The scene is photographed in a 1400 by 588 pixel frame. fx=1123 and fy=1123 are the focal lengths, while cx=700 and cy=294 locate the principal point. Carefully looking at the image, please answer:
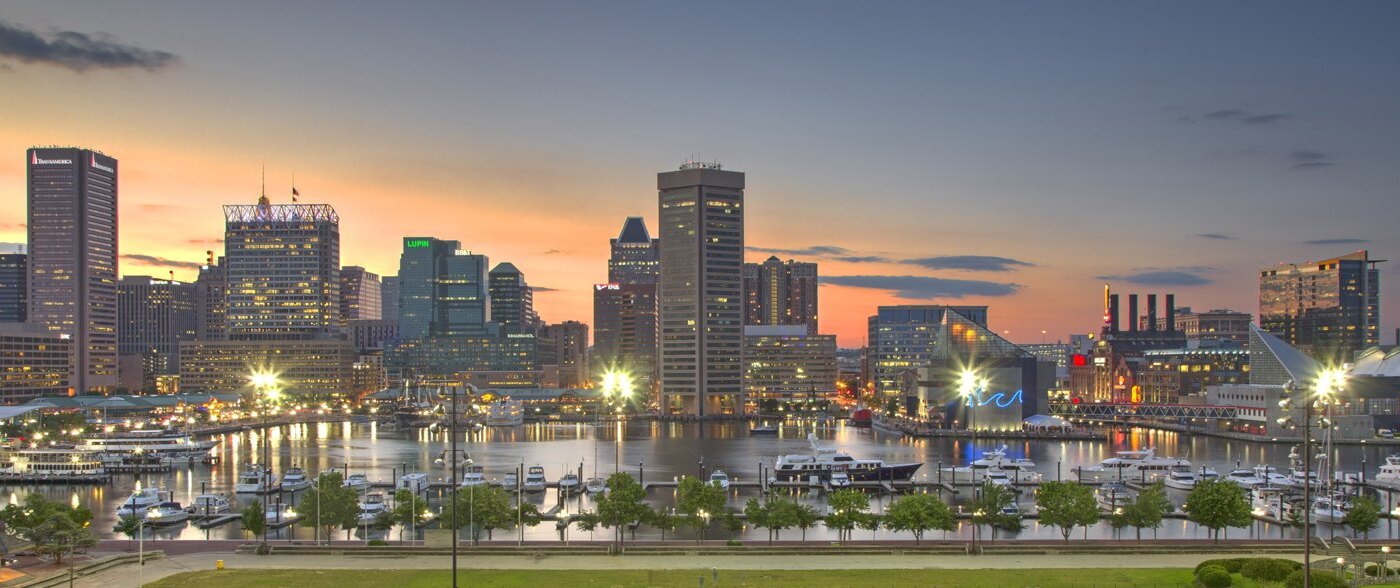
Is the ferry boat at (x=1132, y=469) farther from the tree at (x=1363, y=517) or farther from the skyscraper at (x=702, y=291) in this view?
the skyscraper at (x=702, y=291)

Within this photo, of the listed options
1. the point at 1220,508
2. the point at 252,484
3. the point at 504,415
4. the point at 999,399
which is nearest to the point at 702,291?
the point at 504,415

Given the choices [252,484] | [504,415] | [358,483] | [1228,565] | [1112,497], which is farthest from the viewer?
[504,415]

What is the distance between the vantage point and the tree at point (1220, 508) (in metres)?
48.7

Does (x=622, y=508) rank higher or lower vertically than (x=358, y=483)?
higher

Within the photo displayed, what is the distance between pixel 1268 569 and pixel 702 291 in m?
139

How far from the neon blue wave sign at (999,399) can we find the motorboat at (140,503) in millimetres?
87921

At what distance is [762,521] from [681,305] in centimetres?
12409

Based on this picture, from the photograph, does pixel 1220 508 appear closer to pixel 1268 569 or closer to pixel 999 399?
pixel 1268 569

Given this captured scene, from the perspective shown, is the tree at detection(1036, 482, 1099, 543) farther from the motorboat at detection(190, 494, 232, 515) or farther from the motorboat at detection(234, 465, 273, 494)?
the motorboat at detection(234, 465, 273, 494)

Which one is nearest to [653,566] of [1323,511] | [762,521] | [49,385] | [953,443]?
[762,521]

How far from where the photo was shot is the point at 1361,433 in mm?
114750

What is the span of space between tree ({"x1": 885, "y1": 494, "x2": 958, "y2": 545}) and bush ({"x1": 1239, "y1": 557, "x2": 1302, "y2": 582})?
13.6 meters

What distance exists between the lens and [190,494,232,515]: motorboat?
206 feet

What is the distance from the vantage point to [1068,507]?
49.4 metres
